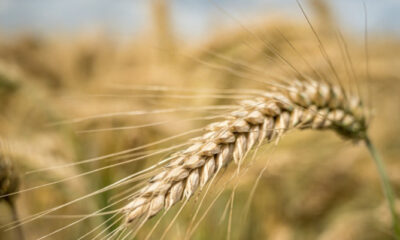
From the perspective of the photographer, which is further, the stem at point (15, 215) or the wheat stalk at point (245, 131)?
the stem at point (15, 215)

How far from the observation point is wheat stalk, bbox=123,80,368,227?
0.66 meters

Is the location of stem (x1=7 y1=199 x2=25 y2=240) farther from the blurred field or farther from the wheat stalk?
the wheat stalk

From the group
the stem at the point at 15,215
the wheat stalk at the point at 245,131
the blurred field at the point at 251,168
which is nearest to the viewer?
the wheat stalk at the point at 245,131

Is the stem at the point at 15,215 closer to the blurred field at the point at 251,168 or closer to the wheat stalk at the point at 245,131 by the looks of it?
the blurred field at the point at 251,168

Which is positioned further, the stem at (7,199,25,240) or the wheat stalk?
the stem at (7,199,25,240)

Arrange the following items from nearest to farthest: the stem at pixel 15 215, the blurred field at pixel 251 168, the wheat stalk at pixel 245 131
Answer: the wheat stalk at pixel 245 131, the stem at pixel 15 215, the blurred field at pixel 251 168

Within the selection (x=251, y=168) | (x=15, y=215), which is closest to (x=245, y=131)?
(x=15, y=215)

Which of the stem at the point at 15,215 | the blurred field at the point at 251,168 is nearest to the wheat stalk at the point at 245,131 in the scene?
the blurred field at the point at 251,168

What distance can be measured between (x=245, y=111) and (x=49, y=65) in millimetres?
3925

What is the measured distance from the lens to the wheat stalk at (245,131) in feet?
2.18

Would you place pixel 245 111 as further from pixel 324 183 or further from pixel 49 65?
pixel 49 65

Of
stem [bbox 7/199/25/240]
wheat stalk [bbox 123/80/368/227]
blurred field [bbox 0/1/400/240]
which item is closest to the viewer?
wheat stalk [bbox 123/80/368/227]

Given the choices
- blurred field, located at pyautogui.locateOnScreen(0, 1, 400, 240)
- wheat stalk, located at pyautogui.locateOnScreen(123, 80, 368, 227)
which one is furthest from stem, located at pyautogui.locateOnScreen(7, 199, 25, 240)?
wheat stalk, located at pyautogui.locateOnScreen(123, 80, 368, 227)

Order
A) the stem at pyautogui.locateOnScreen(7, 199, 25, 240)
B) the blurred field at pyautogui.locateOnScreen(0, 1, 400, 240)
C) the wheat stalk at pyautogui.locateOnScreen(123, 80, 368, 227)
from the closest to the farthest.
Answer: the wheat stalk at pyautogui.locateOnScreen(123, 80, 368, 227), the stem at pyautogui.locateOnScreen(7, 199, 25, 240), the blurred field at pyautogui.locateOnScreen(0, 1, 400, 240)
